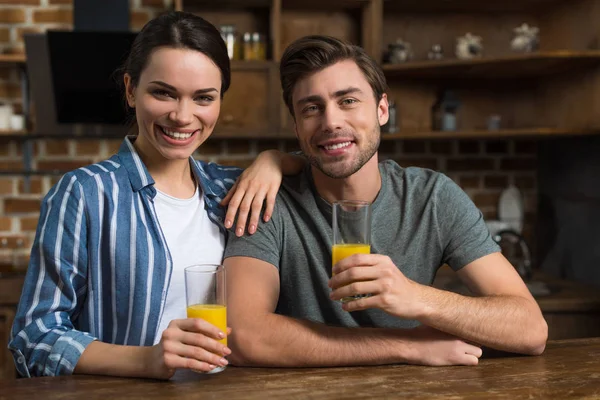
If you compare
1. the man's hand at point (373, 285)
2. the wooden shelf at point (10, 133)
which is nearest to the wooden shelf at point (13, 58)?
the wooden shelf at point (10, 133)

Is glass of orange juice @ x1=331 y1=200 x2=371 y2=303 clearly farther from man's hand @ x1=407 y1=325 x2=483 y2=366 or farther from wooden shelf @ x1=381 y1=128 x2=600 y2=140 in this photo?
wooden shelf @ x1=381 y1=128 x2=600 y2=140

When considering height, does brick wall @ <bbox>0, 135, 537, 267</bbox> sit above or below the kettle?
above

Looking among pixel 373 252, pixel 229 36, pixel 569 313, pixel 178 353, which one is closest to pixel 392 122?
pixel 229 36

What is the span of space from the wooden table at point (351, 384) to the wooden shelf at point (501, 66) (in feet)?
5.92

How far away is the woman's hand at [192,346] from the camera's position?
120cm

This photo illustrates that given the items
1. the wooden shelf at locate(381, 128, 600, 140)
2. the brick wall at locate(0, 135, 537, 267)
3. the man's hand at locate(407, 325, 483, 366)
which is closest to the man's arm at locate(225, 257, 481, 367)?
the man's hand at locate(407, 325, 483, 366)

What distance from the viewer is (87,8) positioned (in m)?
3.16

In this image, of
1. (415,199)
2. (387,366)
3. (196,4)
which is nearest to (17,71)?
(196,4)

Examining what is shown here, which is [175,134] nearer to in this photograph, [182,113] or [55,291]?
[182,113]

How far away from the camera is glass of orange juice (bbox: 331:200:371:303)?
1.31 m

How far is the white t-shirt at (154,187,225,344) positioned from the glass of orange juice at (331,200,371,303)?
384 millimetres

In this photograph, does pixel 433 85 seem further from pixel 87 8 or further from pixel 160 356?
pixel 160 356

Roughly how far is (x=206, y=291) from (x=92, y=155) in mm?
2372

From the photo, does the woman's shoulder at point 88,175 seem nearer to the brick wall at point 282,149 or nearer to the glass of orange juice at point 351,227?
the glass of orange juice at point 351,227
